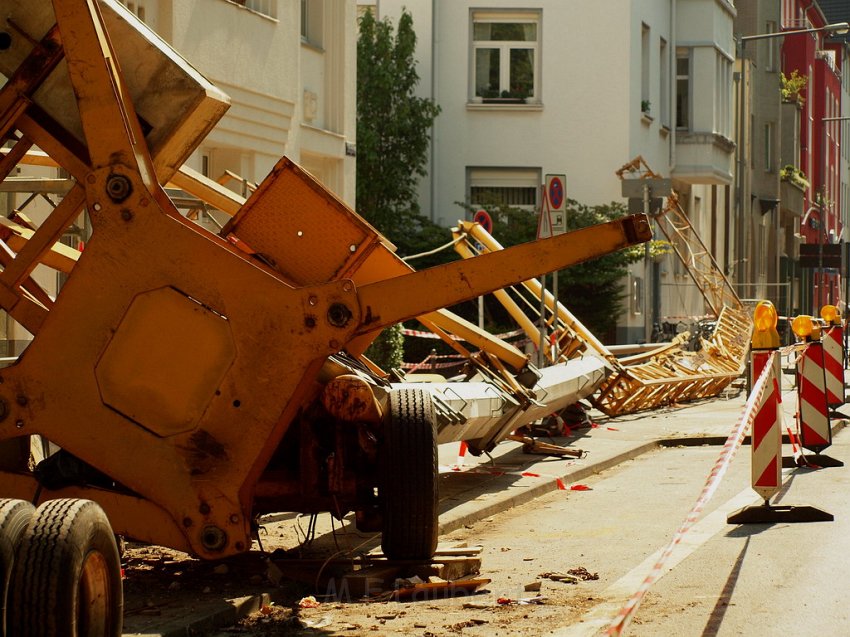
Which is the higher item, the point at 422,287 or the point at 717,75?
the point at 717,75

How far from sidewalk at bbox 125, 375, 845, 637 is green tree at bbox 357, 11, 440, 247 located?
11.3 m

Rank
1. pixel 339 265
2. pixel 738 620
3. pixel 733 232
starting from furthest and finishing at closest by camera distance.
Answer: pixel 733 232, pixel 339 265, pixel 738 620

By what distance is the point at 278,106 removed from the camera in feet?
63.2

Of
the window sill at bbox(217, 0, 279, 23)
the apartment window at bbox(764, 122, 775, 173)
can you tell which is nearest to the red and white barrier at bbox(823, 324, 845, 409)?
the window sill at bbox(217, 0, 279, 23)

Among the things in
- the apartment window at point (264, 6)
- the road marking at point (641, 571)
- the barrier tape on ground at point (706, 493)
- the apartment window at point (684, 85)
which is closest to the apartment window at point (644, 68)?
the apartment window at point (684, 85)

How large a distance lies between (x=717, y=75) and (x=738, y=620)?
34.7 meters

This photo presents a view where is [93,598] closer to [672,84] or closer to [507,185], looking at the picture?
→ [507,185]

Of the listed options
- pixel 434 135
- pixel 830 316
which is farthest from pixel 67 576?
pixel 434 135

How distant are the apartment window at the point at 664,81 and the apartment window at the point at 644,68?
5.03 ft

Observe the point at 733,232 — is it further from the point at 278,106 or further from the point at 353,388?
the point at 353,388

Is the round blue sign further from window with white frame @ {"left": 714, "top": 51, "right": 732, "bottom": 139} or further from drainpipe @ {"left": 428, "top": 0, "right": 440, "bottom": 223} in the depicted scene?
window with white frame @ {"left": 714, "top": 51, "right": 732, "bottom": 139}

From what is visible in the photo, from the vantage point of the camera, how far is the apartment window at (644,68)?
116 feet

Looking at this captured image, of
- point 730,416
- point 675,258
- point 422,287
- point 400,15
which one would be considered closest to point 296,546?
point 422,287

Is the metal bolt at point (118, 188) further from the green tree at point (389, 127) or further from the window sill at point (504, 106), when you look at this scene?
the window sill at point (504, 106)
